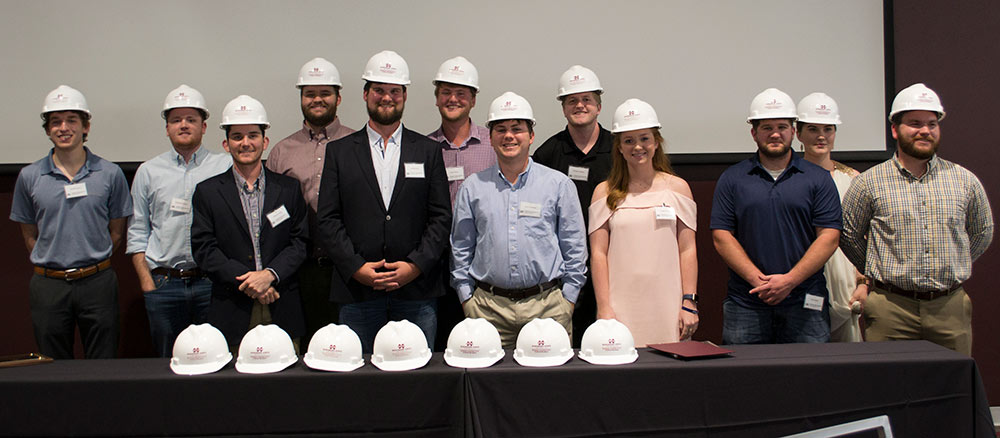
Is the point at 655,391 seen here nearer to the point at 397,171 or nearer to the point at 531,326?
the point at 531,326

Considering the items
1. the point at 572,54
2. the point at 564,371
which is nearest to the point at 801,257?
the point at 564,371

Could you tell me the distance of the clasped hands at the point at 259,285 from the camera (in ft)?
8.89

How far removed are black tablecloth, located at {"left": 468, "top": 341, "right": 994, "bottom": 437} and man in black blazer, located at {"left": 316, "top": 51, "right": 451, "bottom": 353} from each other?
806 mm

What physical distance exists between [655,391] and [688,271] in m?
0.89

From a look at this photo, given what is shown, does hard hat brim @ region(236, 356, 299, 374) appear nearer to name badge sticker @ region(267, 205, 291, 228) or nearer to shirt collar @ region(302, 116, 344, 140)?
name badge sticker @ region(267, 205, 291, 228)

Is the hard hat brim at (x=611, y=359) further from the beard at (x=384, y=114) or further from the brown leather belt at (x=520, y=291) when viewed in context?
the beard at (x=384, y=114)

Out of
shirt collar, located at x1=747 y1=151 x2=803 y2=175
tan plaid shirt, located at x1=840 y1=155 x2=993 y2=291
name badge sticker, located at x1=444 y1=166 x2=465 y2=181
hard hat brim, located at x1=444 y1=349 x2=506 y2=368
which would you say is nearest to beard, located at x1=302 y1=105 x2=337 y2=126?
name badge sticker, located at x1=444 y1=166 x2=465 y2=181

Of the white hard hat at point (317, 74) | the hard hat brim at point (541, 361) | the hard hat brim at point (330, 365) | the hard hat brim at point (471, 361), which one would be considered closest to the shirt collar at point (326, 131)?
the white hard hat at point (317, 74)

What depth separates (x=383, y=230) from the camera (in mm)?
2760

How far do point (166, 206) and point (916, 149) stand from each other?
3419 millimetres

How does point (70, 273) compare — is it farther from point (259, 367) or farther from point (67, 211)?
point (259, 367)

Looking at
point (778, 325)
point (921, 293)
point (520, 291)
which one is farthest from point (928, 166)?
point (520, 291)

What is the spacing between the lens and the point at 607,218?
2.79 m

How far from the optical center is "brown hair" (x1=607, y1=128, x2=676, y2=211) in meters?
2.79
